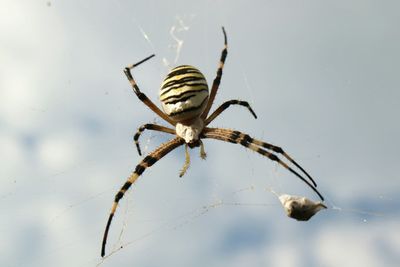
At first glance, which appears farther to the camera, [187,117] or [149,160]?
[149,160]

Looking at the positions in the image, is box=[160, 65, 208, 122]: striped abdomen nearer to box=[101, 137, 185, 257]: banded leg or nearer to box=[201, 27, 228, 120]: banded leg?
box=[201, 27, 228, 120]: banded leg

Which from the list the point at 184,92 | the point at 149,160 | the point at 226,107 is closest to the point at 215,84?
the point at 226,107

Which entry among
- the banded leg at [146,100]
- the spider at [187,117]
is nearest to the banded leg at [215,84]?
the spider at [187,117]

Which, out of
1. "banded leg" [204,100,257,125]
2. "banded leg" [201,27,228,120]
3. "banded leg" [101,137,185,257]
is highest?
"banded leg" [201,27,228,120]

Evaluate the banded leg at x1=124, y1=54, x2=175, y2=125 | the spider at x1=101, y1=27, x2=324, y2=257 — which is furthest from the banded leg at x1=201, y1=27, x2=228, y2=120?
the banded leg at x1=124, y1=54, x2=175, y2=125

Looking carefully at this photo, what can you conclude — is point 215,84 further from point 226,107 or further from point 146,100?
point 146,100

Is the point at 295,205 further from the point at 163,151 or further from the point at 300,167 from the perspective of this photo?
the point at 163,151

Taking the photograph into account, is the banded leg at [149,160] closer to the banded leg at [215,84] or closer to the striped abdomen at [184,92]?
the banded leg at [215,84]
